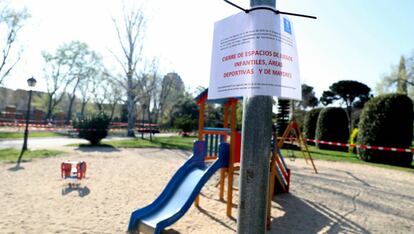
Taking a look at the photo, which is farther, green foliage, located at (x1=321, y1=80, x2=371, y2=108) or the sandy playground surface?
green foliage, located at (x1=321, y1=80, x2=371, y2=108)

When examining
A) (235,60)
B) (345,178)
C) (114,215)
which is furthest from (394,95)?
(235,60)

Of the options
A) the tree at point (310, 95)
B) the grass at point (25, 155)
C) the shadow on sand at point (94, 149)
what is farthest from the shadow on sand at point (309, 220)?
the tree at point (310, 95)

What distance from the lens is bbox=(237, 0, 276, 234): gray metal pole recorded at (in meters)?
1.91

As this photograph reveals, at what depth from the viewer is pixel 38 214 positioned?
199 inches

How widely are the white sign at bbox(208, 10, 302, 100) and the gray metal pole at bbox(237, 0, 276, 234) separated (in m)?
0.12

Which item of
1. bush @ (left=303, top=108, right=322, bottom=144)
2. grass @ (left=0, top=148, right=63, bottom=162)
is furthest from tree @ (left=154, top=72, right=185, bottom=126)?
grass @ (left=0, top=148, right=63, bottom=162)

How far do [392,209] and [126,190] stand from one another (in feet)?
19.7

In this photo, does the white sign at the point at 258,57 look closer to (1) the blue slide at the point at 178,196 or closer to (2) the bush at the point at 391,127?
(1) the blue slide at the point at 178,196

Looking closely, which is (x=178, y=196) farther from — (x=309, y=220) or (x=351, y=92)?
(x=351, y=92)

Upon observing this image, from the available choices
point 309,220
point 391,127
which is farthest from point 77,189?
point 391,127

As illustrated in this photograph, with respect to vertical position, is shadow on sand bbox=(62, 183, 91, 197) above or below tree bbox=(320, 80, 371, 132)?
below

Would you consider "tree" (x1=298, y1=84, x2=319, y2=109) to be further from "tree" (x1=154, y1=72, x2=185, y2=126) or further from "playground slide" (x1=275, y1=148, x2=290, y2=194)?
"playground slide" (x1=275, y1=148, x2=290, y2=194)

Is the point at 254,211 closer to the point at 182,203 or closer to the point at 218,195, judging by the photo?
the point at 182,203

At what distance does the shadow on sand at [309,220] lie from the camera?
4.90 metres
